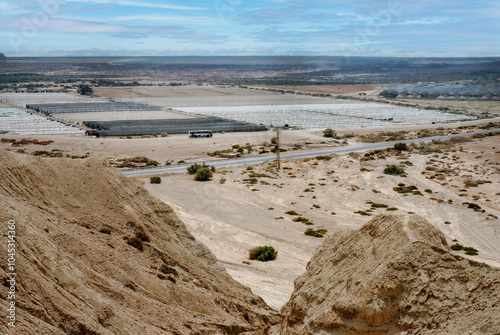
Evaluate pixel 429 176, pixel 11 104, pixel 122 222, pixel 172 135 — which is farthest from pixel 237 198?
pixel 11 104

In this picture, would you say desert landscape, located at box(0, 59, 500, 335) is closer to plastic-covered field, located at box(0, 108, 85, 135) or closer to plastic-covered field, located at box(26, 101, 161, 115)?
plastic-covered field, located at box(0, 108, 85, 135)

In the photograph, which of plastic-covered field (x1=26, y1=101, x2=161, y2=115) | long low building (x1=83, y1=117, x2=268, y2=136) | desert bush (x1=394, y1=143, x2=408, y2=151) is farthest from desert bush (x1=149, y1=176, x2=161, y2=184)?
plastic-covered field (x1=26, y1=101, x2=161, y2=115)

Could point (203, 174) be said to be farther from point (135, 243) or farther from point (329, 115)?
point (329, 115)

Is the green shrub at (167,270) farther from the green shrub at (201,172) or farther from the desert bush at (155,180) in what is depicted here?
the green shrub at (201,172)

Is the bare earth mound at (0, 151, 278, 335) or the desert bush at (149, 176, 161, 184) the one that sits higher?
the bare earth mound at (0, 151, 278, 335)

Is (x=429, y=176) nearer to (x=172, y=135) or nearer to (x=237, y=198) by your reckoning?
(x=237, y=198)

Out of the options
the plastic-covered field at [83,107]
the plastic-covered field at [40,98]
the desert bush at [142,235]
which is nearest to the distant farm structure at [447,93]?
the plastic-covered field at [83,107]
